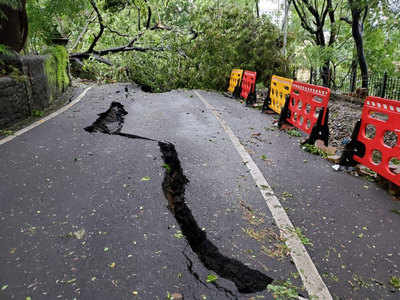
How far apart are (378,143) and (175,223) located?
339 centimetres

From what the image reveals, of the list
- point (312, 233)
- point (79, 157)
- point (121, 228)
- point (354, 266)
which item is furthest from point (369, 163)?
point (79, 157)

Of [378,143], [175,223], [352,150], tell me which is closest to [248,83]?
[352,150]

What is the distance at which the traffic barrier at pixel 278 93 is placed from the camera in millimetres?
8852

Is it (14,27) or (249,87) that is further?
(249,87)

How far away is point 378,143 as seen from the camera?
4.93 meters

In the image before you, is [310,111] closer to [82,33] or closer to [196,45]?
[196,45]

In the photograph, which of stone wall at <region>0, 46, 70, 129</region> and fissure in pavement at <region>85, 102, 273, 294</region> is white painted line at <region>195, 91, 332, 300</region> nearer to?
fissure in pavement at <region>85, 102, 273, 294</region>

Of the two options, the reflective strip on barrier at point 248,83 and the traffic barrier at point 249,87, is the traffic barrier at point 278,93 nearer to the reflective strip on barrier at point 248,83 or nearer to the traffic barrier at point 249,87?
the traffic barrier at point 249,87

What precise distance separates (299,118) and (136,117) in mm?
3951

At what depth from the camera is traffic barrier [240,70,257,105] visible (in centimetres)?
1163

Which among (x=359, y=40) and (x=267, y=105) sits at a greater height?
(x=359, y=40)

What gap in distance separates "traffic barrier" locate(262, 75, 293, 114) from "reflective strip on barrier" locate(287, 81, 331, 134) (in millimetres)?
427

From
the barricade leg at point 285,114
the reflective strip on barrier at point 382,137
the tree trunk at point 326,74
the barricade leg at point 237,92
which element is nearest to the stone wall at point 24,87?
the barricade leg at point 285,114

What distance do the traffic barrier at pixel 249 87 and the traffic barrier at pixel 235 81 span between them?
252 millimetres
